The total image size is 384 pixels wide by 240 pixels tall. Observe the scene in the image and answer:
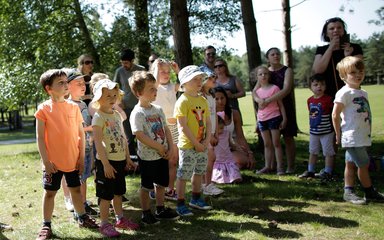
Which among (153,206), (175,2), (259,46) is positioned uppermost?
(175,2)

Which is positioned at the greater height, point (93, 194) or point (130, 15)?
point (130, 15)

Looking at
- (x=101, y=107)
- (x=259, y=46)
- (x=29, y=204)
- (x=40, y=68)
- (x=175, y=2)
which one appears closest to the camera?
(x=101, y=107)

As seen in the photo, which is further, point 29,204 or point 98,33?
point 98,33

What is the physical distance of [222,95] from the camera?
6.79 m

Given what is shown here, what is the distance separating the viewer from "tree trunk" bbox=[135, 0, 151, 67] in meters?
13.6

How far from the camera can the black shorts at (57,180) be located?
4.38m

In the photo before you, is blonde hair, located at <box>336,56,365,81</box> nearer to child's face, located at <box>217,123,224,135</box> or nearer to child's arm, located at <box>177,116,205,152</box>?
child's arm, located at <box>177,116,205,152</box>

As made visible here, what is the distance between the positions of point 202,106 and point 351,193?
2211 millimetres

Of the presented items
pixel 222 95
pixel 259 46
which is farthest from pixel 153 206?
pixel 259 46

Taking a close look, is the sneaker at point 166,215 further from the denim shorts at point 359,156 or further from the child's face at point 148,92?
the denim shorts at point 359,156

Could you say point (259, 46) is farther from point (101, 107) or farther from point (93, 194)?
point (101, 107)

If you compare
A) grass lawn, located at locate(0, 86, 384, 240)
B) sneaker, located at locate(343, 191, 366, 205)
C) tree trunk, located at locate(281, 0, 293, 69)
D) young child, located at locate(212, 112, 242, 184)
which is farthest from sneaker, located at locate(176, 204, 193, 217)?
tree trunk, located at locate(281, 0, 293, 69)

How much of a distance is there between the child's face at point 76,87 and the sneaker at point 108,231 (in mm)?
1684

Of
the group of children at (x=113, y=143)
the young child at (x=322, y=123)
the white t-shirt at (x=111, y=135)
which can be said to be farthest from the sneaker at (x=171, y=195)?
the young child at (x=322, y=123)
